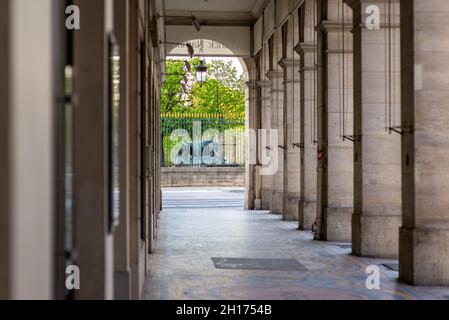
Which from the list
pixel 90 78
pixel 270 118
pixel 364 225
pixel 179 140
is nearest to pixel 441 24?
pixel 364 225

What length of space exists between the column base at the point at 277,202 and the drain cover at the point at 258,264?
12.0m

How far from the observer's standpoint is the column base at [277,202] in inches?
1004

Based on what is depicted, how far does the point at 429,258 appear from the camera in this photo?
1048cm

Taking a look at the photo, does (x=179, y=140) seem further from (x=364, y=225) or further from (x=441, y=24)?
(x=441, y=24)

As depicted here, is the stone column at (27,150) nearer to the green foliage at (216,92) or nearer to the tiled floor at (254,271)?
the tiled floor at (254,271)

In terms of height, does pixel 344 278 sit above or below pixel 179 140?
below

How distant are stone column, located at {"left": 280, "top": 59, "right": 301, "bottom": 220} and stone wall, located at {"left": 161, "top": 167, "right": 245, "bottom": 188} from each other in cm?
2310

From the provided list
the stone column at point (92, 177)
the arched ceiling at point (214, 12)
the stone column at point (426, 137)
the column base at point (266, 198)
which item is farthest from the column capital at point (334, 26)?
the stone column at point (92, 177)

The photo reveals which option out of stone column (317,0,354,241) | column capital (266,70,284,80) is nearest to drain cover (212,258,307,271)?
stone column (317,0,354,241)

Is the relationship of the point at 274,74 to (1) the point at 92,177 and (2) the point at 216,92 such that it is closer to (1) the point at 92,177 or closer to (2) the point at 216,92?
(1) the point at 92,177

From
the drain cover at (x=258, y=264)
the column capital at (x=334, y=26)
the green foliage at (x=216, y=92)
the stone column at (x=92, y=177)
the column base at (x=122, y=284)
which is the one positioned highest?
the green foliage at (x=216, y=92)

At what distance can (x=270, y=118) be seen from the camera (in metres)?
27.5

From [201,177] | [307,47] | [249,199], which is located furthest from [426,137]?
[201,177]
